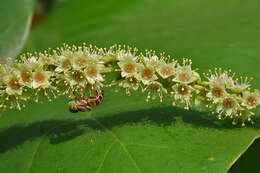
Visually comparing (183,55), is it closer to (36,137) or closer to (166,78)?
(166,78)

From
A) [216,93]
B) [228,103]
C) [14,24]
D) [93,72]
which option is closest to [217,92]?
[216,93]

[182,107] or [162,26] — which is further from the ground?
[162,26]

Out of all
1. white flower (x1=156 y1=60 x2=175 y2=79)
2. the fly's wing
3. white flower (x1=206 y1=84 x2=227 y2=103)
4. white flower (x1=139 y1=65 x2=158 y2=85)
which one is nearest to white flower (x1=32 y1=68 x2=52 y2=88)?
the fly's wing

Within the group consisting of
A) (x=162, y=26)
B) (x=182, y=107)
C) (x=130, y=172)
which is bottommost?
(x=130, y=172)

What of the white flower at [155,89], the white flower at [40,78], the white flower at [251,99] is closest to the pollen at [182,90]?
the white flower at [155,89]

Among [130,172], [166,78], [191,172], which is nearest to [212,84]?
[166,78]

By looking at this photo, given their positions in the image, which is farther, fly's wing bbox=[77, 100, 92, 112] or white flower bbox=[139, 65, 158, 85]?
fly's wing bbox=[77, 100, 92, 112]

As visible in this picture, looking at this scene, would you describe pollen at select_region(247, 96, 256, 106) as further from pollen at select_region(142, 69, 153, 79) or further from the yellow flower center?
the yellow flower center
